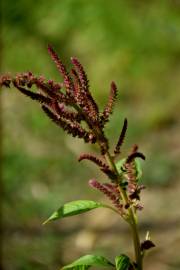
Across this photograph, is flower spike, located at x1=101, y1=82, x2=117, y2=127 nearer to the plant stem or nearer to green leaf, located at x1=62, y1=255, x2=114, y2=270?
the plant stem

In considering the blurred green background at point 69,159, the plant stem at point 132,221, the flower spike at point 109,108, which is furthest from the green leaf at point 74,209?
the blurred green background at point 69,159

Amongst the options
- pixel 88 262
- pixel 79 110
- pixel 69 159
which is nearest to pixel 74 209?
pixel 88 262

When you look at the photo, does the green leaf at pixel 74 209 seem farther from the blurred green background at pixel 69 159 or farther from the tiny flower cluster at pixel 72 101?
the blurred green background at pixel 69 159

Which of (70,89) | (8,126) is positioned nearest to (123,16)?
(8,126)

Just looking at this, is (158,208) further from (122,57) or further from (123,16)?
(122,57)

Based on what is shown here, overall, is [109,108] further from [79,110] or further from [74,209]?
[74,209]

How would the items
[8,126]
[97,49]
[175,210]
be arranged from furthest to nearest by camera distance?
[97,49], [175,210], [8,126]

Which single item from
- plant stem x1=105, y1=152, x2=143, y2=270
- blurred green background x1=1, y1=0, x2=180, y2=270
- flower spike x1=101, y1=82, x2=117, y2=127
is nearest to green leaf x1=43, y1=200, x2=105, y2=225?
plant stem x1=105, y1=152, x2=143, y2=270

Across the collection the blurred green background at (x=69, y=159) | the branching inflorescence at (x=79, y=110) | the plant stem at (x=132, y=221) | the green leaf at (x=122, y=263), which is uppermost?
the blurred green background at (x=69, y=159)
